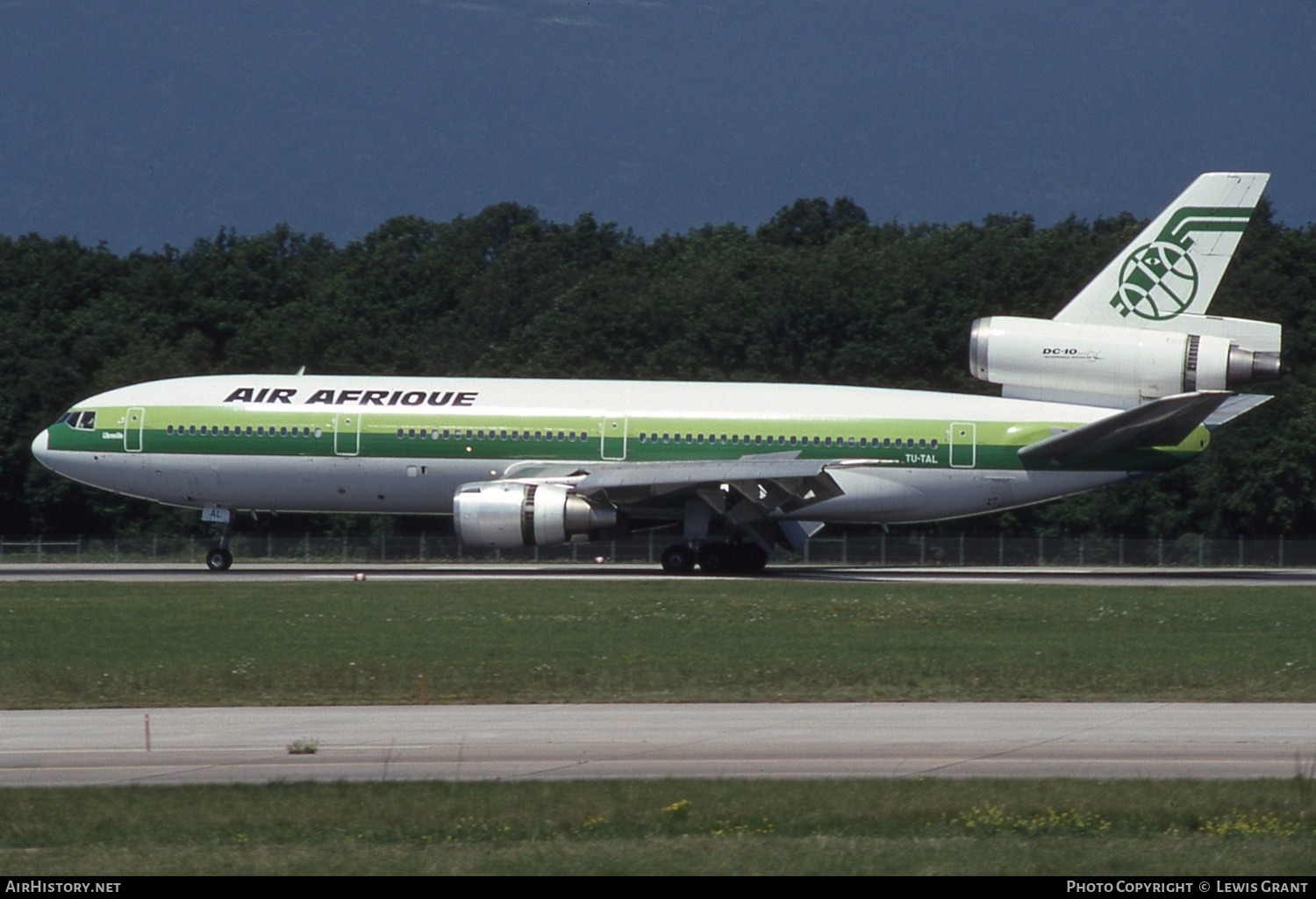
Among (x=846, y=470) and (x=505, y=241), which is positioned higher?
(x=505, y=241)

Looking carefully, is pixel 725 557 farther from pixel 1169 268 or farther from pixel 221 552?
pixel 1169 268

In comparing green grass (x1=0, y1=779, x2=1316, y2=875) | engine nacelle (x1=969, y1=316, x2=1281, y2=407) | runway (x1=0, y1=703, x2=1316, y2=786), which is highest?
engine nacelle (x1=969, y1=316, x2=1281, y2=407)

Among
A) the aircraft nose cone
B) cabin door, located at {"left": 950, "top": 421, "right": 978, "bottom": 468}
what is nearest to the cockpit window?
the aircraft nose cone

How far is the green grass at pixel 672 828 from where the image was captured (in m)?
11.2

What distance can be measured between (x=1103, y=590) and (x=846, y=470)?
312 inches

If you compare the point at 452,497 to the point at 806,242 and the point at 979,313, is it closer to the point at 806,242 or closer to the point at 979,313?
the point at 979,313

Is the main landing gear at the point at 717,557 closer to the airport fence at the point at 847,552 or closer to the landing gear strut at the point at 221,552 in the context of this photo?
the airport fence at the point at 847,552

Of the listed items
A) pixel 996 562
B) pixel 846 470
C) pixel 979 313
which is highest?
pixel 979 313

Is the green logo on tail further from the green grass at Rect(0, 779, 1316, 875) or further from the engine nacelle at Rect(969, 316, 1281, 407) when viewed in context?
the green grass at Rect(0, 779, 1316, 875)

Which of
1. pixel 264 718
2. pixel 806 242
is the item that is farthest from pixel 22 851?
pixel 806 242

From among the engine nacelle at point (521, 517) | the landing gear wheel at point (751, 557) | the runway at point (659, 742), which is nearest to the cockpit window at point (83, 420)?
the engine nacelle at point (521, 517)

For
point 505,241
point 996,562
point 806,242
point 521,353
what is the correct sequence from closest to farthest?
point 996,562 → point 521,353 → point 806,242 → point 505,241

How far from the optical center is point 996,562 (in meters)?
53.0

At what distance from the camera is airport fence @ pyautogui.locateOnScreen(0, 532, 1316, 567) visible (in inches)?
2066
